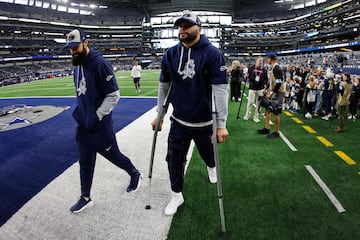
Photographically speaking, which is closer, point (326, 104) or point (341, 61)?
point (326, 104)

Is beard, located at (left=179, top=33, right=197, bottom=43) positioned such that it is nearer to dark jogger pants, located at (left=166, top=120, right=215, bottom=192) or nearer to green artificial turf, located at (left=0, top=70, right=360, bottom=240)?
dark jogger pants, located at (left=166, top=120, right=215, bottom=192)

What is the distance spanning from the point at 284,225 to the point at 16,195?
3.93m

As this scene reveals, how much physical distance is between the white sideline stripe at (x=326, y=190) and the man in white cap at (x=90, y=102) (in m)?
3.26

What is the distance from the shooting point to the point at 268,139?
590 centimetres

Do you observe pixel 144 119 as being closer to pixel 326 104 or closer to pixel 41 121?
pixel 41 121

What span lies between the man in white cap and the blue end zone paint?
1134 mm

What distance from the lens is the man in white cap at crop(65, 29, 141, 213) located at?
2.78 meters

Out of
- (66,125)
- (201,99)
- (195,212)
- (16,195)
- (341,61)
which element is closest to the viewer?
(201,99)

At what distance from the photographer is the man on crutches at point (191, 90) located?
2398mm

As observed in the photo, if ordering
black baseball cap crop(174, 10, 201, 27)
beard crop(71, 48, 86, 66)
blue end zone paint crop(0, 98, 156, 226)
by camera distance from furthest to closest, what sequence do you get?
1. blue end zone paint crop(0, 98, 156, 226)
2. beard crop(71, 48, 86, 66)
3. black baseball cap crop(174, 10, 201, 27)

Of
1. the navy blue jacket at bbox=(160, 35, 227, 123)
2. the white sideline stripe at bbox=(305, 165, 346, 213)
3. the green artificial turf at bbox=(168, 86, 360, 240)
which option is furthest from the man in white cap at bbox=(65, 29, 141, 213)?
the white sideline stripe at bbox=(305, 165, 346, 213)

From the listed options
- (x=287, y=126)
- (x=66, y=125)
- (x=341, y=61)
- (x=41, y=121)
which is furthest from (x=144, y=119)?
(x=341, y=61)

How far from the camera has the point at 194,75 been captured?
2465mm

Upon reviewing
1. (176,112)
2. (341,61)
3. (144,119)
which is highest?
(341,61)
